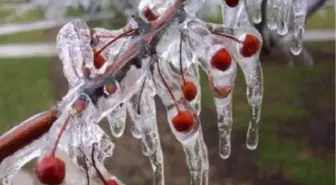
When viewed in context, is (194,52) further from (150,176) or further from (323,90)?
(323,90)

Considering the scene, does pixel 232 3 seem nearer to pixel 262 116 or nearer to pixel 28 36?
pixel 262 116

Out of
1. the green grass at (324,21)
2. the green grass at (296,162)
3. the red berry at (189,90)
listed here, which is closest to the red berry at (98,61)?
the red berry at (189,90)

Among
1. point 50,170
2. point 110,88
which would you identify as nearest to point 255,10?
point 110,88

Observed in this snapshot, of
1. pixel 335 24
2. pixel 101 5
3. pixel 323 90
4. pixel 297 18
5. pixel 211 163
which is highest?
pixel 297 18

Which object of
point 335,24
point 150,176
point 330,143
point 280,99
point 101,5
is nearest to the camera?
point 150,176

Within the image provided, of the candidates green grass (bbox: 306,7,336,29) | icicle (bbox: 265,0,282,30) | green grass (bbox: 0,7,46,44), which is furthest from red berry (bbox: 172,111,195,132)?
green grass (bbox: 0,7,46,44)

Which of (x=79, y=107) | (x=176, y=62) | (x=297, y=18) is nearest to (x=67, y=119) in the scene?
(x=79, y=107)
